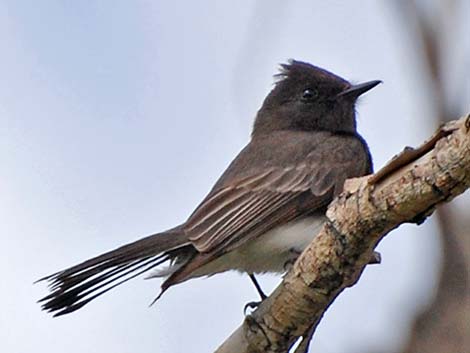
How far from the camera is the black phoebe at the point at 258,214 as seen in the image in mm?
3457

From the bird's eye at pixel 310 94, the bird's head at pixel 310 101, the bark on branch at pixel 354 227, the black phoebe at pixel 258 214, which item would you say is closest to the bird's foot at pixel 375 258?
the bark on branch at pixel 354 227

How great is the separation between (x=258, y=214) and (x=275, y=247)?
14 cm


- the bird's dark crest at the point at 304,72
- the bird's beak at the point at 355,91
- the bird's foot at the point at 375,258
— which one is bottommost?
the bird's foot at the point at 375,258

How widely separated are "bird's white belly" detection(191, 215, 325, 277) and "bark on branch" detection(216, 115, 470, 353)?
0.65 metres

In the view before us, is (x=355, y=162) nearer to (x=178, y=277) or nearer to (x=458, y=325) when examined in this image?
(x=458, y=325)

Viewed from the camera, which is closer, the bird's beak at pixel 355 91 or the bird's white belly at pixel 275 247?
the bird's white belly at pixel 275 247

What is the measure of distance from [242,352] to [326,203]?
924 mm

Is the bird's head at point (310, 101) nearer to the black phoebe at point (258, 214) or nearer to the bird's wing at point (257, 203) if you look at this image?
the black phoebe at point (258, 214)

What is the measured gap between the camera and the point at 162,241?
11.7ft

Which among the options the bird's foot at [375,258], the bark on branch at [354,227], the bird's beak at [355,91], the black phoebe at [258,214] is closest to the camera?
the bark on branch at [354,227]

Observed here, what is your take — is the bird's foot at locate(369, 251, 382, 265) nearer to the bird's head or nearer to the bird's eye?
the bird's head

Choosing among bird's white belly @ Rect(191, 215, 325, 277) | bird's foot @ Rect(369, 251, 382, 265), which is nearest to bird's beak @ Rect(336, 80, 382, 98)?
bird's white belly @ Rect(191, 215, 325, 277)

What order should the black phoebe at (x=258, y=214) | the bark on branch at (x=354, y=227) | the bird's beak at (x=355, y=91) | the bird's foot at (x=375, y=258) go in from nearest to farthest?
the bark on branch at (x=354, y=227)
the bird's foot at (x=375, y=258)
the black phoebe at (x=258, y=214)
the bird's beak at (x=355, y=91)

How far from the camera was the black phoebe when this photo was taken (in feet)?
11.3
